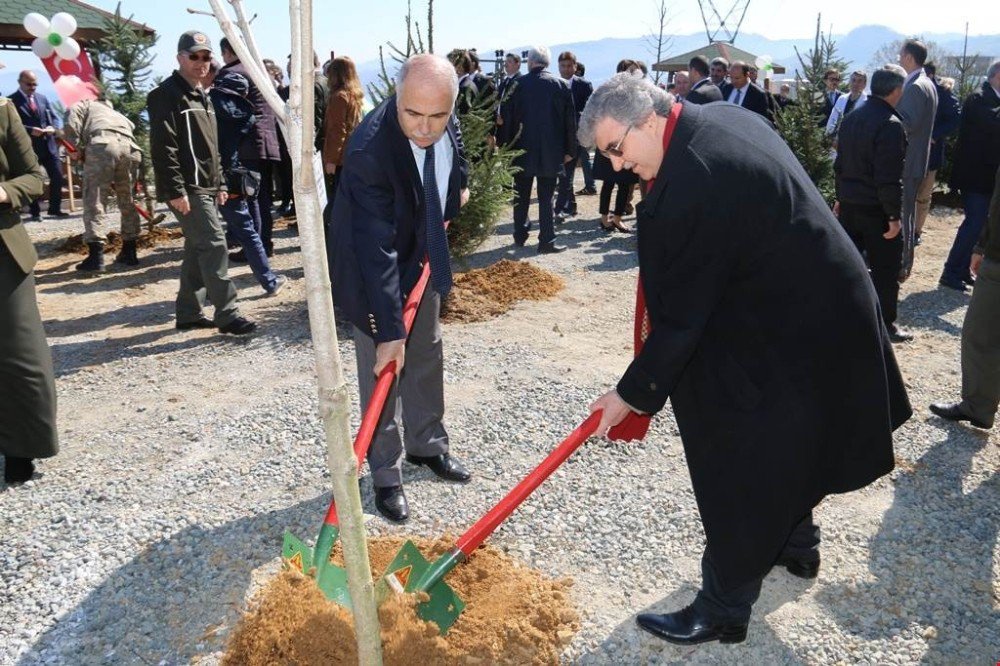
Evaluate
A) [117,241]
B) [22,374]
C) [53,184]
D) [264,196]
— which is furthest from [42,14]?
[22,374]

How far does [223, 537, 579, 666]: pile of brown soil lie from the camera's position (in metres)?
2.48

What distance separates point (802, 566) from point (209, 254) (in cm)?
453

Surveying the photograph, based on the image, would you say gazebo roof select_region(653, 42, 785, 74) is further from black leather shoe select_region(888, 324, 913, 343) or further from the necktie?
the necktie

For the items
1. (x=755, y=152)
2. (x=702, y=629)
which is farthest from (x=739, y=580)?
(x=755, y=152)

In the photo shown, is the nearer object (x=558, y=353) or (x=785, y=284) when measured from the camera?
(x=785, y=284)

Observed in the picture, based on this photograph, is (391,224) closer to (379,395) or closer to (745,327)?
(379,395)

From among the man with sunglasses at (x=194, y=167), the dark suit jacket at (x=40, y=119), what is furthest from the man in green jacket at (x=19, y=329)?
the dark suit jacket at (x=40, y=119)

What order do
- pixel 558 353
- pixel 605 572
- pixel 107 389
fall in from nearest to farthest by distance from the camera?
1. pixel 605 572
2. pixel 107 389
3. pixel 558 353

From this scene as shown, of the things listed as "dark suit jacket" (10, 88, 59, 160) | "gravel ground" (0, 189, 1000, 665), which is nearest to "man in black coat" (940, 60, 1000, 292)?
"gravel ground" (0, 189, 1000, 665)

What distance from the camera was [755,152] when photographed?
2.23 m

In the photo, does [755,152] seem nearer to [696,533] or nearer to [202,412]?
[696,533]

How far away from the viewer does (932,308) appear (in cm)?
674

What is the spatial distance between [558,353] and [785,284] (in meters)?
3.27

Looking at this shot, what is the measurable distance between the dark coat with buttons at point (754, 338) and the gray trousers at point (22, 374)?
9.31 feet
